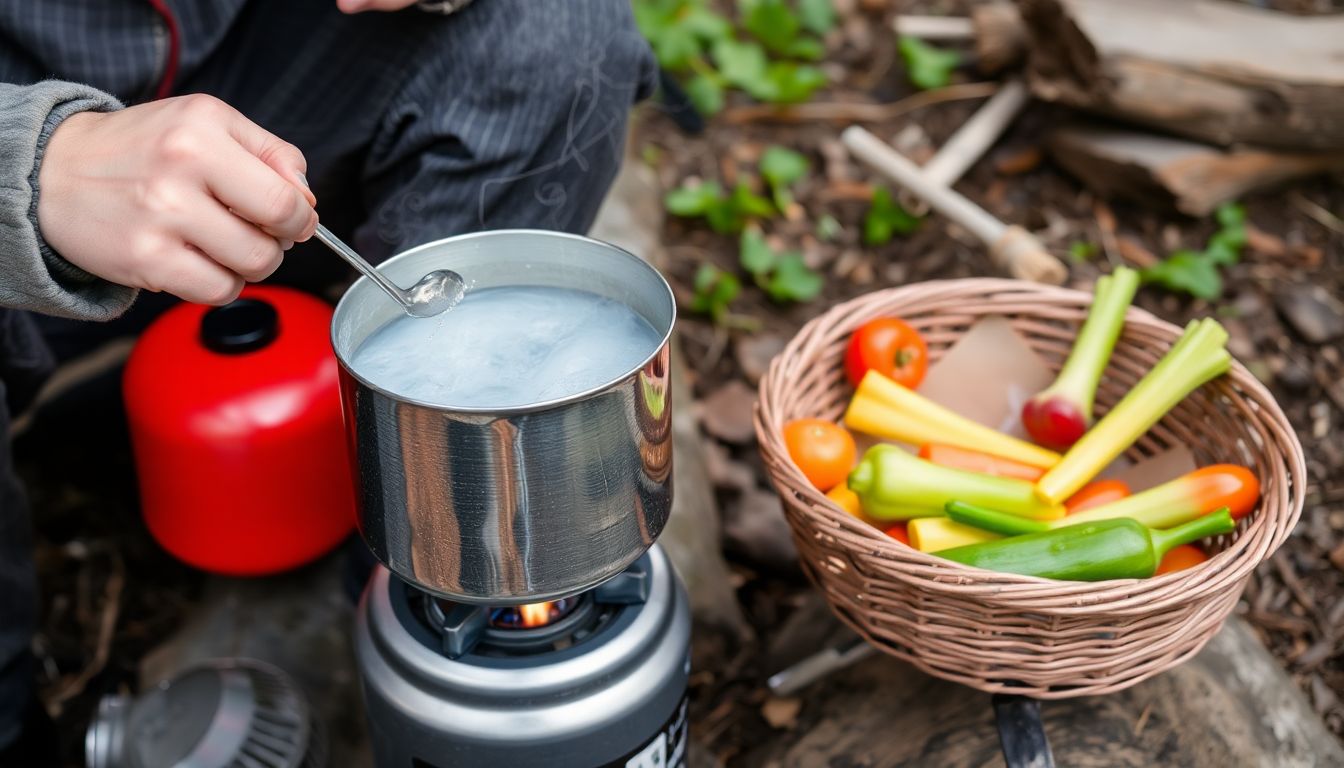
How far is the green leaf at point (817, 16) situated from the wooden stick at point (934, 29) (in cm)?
20

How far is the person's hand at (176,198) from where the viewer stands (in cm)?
103

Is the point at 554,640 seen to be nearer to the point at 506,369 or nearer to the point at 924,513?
the point at 506,369

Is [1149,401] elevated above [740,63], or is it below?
above

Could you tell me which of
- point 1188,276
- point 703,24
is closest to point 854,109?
point 703,24

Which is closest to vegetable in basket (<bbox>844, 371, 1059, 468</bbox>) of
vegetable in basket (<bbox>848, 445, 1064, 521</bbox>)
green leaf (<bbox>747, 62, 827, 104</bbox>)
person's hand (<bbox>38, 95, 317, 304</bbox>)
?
vegetable in basket (<bbox>848, 445, 1064, 521</bbox>)

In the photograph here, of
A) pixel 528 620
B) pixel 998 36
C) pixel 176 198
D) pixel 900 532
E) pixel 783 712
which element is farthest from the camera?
pixel 998 36

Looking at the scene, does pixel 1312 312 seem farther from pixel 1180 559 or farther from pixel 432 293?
pixel 432 293

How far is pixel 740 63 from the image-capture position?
3.26 m

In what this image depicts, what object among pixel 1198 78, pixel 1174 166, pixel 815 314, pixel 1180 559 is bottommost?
pixel 815 314

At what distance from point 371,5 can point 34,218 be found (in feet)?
1.54

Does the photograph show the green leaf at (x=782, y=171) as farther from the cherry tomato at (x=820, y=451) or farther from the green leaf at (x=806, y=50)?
the cherry tomato at (x=820, y=451)

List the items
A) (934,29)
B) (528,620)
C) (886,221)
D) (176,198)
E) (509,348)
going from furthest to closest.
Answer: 1. (934,29)
2. (886,221)
3. (528,620)
4. (509,348)
5. (176,198)

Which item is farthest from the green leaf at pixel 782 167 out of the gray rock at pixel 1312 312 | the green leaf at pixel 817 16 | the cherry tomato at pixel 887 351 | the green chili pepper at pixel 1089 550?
the green chili pepper at pixel 1089 550

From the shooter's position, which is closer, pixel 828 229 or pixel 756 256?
pixel 756 256
